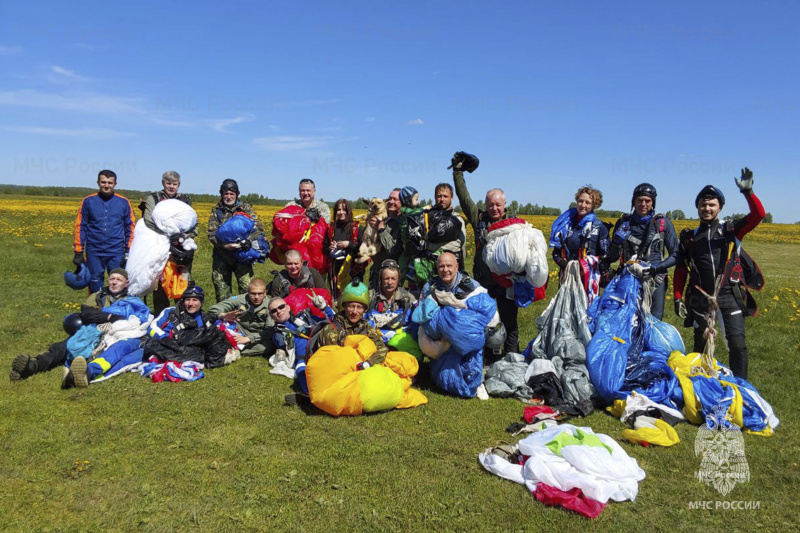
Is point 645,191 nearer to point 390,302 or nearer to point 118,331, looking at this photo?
point 390,302

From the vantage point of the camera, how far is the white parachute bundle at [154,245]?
6480 millimetres

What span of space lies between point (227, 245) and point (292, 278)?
1.03 metres

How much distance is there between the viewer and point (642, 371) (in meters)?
5.05

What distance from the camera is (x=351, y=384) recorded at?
4691 mm

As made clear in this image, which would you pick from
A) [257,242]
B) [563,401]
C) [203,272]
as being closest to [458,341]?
[563,401]

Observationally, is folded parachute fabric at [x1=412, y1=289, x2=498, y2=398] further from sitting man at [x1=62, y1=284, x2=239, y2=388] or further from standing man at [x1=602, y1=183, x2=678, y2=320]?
sitting man at [x1=62, y1=284, x2=239, y2=388]

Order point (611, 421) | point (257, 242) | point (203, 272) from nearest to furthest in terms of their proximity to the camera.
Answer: point (611, 421) → point (257, 242) → point (203, 272)

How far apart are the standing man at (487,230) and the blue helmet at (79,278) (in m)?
5.04

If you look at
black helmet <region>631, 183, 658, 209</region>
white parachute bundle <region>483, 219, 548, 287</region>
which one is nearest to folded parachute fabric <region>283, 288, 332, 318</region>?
white parachute bundle <region>483, 219, 548, 287</region>

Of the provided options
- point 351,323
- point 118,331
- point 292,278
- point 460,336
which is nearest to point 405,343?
point 351,323

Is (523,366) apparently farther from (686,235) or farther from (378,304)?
(686,235)

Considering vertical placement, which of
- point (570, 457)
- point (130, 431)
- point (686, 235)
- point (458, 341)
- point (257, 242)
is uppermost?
point (686, 235)

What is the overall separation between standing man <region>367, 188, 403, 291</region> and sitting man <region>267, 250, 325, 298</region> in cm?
80

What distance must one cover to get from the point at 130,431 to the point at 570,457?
352 cm
